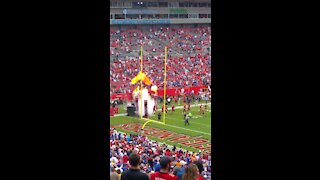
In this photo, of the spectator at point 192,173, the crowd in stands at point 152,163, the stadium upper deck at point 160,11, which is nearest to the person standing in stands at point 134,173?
the crowd in stands at point 152,163

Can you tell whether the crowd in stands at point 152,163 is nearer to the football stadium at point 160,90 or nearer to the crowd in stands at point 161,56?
the football stadium at point 160,90

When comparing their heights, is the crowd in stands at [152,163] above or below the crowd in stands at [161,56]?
below

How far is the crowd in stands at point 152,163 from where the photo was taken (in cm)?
234

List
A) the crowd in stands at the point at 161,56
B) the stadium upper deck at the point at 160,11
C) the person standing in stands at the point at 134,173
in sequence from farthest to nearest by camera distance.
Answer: the stadium upper deck at the point at 160,11
the crowd in stands at the point at 161,56
the person standing in stands at the point at 134,173

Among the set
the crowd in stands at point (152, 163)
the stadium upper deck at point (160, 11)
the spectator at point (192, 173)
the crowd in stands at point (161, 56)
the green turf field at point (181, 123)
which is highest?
the stadium upper deck at point (160, 11)

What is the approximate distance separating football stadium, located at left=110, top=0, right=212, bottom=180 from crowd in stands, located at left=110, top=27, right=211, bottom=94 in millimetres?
32

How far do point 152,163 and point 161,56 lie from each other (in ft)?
53.5

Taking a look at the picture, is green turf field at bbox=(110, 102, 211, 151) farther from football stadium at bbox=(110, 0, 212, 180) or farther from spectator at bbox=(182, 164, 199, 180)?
spectator at bbox=(182, 164, 199, 180)

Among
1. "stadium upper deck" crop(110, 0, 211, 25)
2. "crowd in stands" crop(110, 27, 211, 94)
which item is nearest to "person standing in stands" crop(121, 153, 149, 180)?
"crowd in stands" crop(110, 27, 211, 94)

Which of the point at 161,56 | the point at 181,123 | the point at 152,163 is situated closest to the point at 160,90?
the point at 181,123

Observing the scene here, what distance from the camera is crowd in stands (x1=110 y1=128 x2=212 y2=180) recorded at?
2342mm
